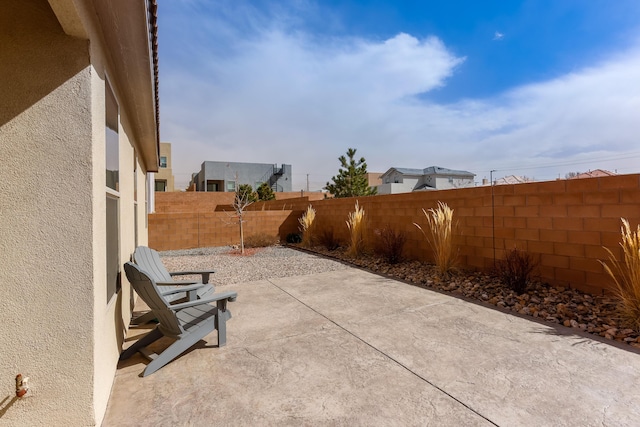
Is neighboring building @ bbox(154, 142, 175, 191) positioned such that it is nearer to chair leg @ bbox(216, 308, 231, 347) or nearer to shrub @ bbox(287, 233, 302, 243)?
shrub @ bbox(287, 233, 302, 243)

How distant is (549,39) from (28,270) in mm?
11648

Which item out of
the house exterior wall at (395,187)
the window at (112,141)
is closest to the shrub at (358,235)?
the window at (112,141)

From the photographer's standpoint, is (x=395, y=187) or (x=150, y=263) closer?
(x=150, y=263)

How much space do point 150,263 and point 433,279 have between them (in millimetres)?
4495

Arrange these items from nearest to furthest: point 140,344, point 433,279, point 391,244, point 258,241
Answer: point 140,344, point 433,279, point 391,244, point 258,241

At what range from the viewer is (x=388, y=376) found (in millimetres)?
2426

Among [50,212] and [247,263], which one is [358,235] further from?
[50,212]

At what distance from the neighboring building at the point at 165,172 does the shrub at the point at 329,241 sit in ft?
77.1

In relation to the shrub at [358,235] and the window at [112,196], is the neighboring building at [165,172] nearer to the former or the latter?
the shrub at [358,235]

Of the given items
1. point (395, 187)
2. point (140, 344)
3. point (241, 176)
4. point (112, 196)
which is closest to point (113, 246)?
point (112, 196)

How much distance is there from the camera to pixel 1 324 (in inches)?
66.6

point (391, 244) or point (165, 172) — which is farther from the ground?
point (165, 172)

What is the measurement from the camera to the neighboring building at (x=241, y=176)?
33.4 m

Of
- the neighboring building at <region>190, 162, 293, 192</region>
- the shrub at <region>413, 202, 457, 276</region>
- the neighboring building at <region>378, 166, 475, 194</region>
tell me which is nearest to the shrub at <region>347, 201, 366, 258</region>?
the shrub at <region>413, 202, 457, 276</region>
